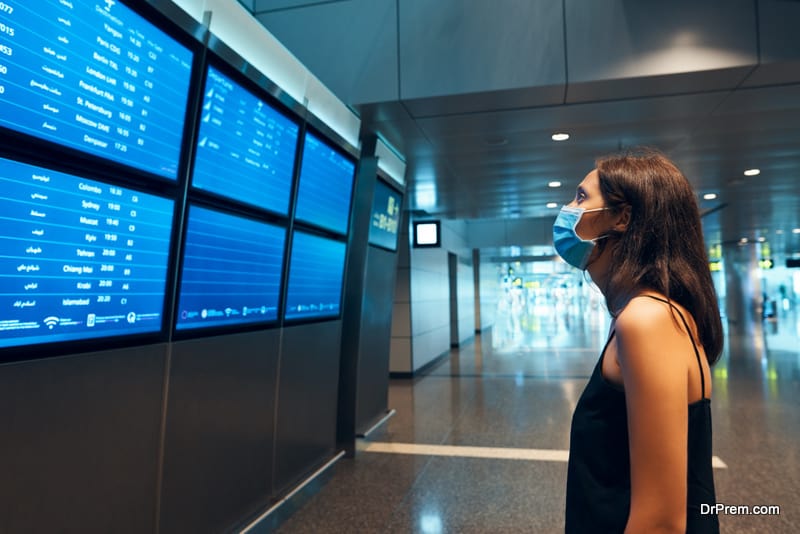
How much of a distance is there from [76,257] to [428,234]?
294 inches

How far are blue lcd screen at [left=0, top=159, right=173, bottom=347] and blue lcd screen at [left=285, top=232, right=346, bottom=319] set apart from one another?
1403 millimetres

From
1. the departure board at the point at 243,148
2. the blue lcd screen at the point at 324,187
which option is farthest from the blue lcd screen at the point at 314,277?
the departure board at the point at 243,148

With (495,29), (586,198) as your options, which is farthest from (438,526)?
(495,29)

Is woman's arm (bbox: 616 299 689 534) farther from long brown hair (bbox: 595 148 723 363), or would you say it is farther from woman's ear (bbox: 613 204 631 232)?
woman's ear (bbox: 613 204 631 232)

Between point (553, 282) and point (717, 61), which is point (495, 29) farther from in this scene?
point (553, 282)

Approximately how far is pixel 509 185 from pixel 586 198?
6.79 meters

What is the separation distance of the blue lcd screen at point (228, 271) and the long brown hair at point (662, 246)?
214cm

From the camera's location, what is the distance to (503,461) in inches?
181

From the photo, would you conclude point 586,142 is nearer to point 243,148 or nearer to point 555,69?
point 555,69

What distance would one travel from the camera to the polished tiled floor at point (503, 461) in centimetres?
346

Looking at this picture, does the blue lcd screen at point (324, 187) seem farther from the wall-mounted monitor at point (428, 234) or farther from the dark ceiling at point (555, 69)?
the wall-mounted monitor at point (428, 234)

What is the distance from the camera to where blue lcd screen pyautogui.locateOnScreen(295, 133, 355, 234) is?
379 centimetres

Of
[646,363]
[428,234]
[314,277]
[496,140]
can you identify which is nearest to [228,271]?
[314,277]

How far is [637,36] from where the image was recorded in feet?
12.9
